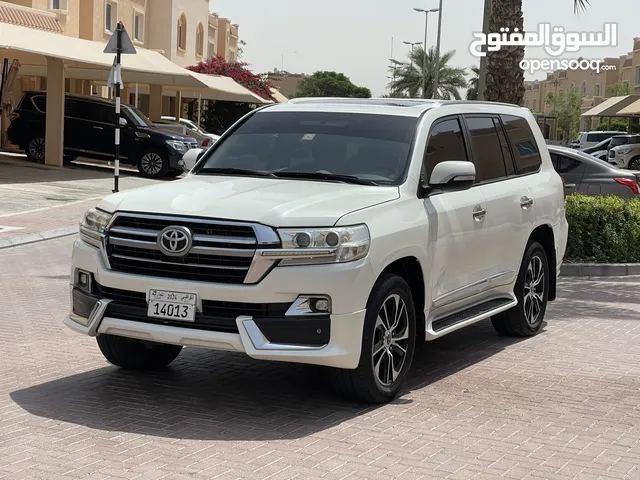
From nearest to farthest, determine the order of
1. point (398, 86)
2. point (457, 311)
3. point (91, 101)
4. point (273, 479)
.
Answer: point (273, 479) → point (457, 311) → point (91, 101) → point (398, 86)

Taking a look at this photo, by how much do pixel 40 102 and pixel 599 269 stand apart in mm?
18584

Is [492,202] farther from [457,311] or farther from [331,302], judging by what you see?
[331,302]

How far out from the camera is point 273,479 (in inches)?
206

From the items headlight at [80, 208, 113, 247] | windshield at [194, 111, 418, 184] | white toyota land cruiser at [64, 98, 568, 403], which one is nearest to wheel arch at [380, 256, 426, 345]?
white toyota land cruiser at [64, 98, 568, 403]

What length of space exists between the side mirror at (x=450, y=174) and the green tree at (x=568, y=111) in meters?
100

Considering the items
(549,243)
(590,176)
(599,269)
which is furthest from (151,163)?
(549,243)

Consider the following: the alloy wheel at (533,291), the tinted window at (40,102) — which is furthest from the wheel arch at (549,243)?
the tinted window at (40,102)

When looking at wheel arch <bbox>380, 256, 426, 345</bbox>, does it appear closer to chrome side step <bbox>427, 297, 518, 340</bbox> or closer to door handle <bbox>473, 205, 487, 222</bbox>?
chrome side step <bbox>427, 297, 518, 340</bbox>

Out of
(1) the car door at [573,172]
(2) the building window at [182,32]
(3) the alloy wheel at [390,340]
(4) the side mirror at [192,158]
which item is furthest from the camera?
(2) the building window at [182,32]

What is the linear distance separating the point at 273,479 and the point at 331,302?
1.29m

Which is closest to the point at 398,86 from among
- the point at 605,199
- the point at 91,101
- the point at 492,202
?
the point at 91,101

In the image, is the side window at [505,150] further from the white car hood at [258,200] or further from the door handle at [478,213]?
the white car hood at [258,200]

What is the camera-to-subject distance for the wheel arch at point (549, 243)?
9.52m

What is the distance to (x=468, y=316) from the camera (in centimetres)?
795
